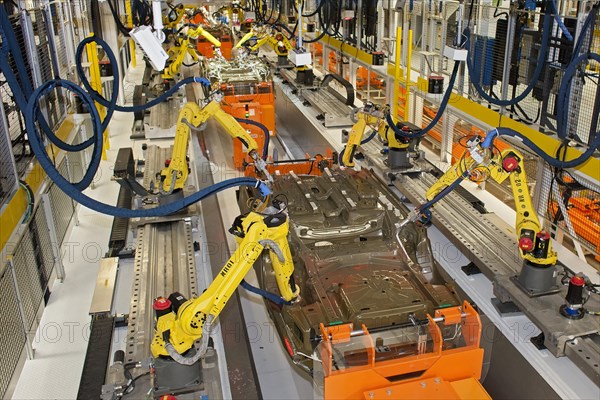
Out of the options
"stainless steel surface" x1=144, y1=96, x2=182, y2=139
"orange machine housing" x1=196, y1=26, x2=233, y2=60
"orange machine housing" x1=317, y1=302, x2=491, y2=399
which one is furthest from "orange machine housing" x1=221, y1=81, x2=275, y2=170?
"orange machine housing" x1=196, y1=26, x2=233, y2=60

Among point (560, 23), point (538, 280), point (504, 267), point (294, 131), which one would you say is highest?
point (560, 23)

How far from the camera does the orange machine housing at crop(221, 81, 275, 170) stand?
8445 mm

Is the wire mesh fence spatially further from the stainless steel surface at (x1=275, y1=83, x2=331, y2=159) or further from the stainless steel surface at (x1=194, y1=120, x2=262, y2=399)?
the stainless steel surface at (x1=275, y1=83, x2=331, y2=159)

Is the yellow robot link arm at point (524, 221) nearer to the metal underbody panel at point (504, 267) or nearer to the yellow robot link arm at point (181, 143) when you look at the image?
the metal underbody panel at point (504, 267)

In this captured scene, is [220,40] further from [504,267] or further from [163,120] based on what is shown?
[504,267]

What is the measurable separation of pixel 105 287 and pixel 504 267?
303 cm

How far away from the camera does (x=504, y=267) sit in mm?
4426

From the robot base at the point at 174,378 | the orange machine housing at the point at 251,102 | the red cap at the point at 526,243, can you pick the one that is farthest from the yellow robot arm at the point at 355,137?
the robot base at the point at 174,378

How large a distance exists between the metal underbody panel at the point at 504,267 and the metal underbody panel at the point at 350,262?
484 mm

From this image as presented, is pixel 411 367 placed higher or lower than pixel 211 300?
lower

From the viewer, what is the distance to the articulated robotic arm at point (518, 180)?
3.91m

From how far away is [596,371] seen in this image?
3.30 metres

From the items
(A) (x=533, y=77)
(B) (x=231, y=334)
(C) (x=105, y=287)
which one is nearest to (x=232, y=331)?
(B) (x=231, y=334)

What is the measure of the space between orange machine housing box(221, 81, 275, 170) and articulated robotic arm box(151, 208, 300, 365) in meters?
5.25
